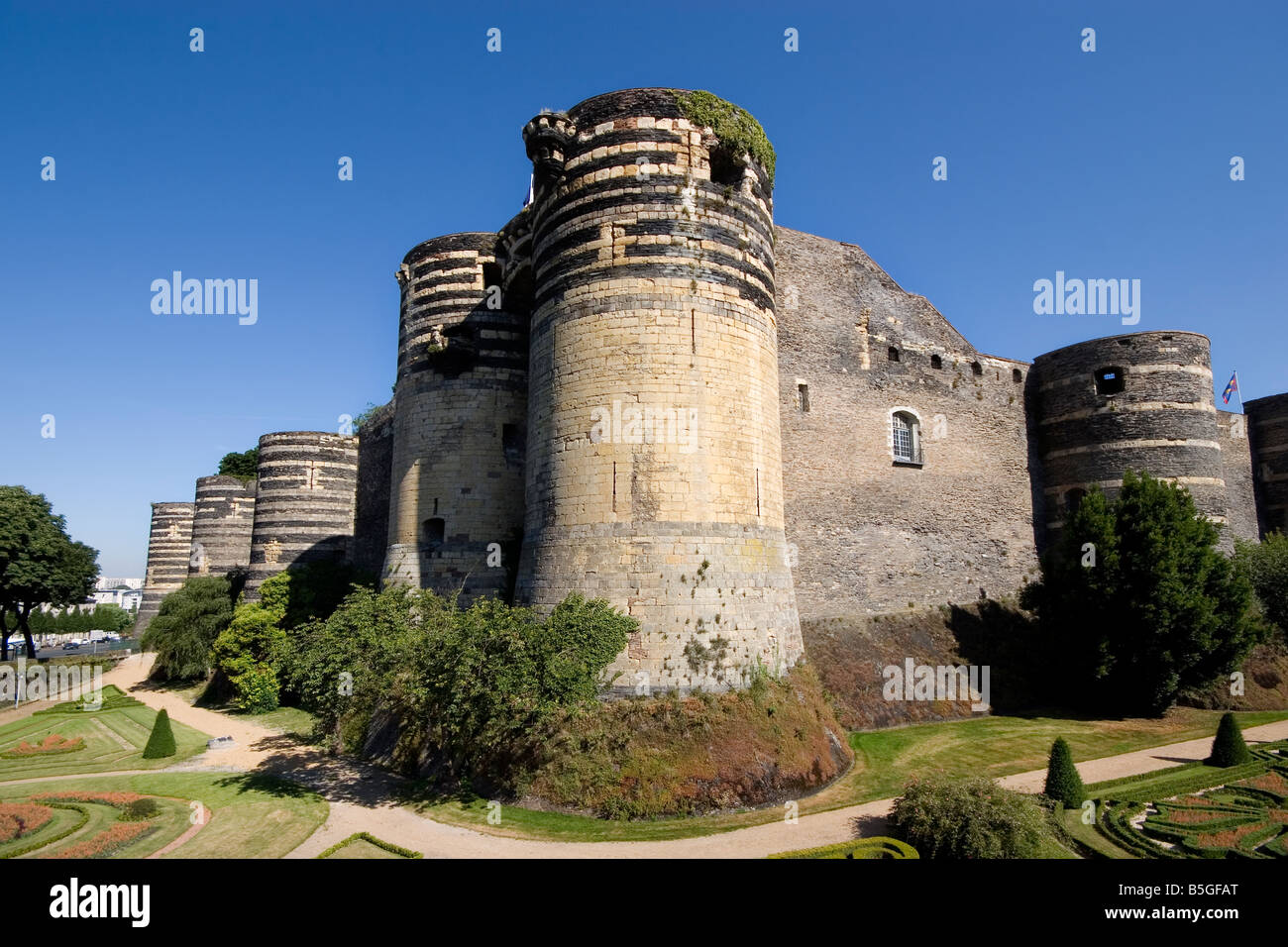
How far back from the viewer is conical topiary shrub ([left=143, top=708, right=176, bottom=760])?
18938 millimetres

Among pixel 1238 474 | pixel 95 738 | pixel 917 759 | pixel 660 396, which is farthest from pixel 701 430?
Answer: pixel 1238 474

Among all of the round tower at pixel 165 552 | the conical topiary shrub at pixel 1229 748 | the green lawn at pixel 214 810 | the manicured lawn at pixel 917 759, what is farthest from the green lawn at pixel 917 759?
the round tower at pixel 165 552

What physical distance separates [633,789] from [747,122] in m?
16.0

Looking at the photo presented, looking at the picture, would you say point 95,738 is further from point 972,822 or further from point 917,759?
point 972,822

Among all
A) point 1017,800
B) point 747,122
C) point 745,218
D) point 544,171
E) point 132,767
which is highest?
point 747,122

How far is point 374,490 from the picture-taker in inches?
1256

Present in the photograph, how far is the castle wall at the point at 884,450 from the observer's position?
75.1 feet

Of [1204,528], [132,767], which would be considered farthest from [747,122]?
[132,767]

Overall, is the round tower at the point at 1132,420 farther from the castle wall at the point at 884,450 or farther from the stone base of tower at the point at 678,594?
the stone base of tower at the point at 678,594

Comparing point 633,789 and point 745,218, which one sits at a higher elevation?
point 745,218

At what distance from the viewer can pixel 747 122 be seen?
17531mm

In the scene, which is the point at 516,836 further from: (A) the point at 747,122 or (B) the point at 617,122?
(A) the point at 747,122
